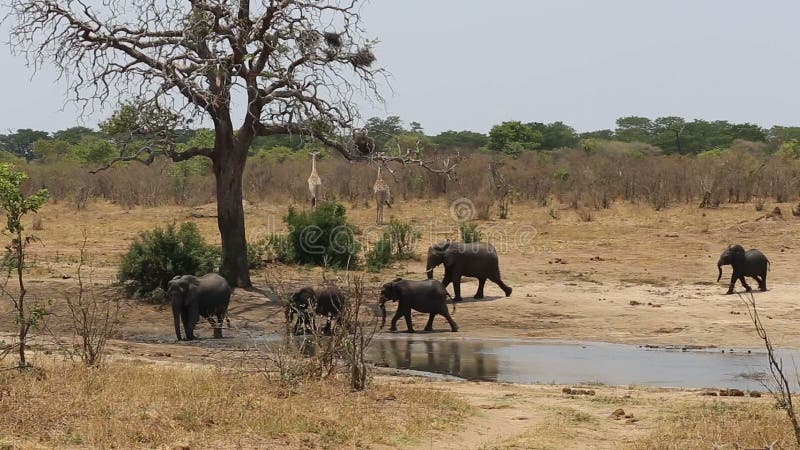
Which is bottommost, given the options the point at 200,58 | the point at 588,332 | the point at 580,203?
the point at 588,332

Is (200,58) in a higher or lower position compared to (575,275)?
higher

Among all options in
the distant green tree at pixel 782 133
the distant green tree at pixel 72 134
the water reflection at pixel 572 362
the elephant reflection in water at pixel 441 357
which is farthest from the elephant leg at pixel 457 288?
the distant green tree at pixel 72 134

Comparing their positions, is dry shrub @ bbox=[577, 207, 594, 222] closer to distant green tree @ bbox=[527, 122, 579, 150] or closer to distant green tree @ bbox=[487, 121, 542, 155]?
distant green tree @ bbox=[487, 121, 542, 155]

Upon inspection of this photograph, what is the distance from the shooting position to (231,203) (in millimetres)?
17922

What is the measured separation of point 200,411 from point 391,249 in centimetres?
1342

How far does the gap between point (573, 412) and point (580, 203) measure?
20371 mm

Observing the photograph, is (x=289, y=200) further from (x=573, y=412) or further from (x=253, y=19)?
(x=573, y=412)

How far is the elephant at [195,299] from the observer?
14164 mm

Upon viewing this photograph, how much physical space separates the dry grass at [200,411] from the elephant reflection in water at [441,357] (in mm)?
2660

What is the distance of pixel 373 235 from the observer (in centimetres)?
2522

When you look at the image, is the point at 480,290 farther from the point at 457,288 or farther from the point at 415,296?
the point at 415,296

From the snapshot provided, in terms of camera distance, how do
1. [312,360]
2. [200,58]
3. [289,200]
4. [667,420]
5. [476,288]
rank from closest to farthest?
1. [667,420]
2. [312,360]
3. [200,58]
4. [476,288]
5. [289,200]

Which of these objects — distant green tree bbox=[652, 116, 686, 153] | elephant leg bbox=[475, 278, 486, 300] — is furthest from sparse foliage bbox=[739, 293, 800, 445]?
distant green tree bbox=[652, 116, 686, 153]

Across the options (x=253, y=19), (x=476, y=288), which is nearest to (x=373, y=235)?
(x=476, y=288)
